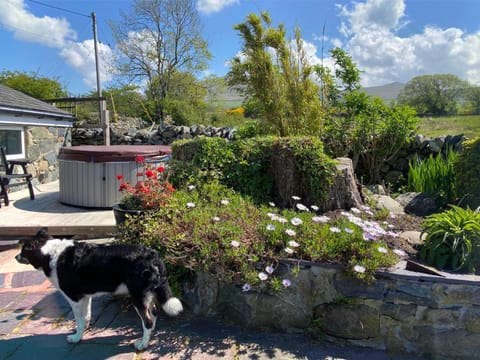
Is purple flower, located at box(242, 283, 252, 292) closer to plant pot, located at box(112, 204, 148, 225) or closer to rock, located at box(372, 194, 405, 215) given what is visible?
plant pot, located at box(112, 204, 148, 225)

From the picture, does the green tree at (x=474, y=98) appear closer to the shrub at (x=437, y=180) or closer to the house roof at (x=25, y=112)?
the shrub at (x=437, y=180)

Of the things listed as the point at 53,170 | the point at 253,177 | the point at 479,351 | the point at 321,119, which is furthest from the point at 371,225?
the point at 53,170

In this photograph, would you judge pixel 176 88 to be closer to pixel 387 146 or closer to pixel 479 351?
pixel 387 146

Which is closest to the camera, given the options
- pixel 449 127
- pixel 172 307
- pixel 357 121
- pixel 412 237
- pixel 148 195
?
pixel 172 307

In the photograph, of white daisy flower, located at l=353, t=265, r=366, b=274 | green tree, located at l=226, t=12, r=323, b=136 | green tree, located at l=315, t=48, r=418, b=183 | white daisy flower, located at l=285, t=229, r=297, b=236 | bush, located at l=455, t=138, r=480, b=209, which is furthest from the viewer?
green tree, located at l=315, t=48, r=418, b=183

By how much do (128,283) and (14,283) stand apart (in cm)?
192

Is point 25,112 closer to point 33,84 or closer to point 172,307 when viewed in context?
point 172,307

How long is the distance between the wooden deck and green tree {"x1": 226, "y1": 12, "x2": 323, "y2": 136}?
A: 2879mm

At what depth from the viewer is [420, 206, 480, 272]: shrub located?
2449 mm

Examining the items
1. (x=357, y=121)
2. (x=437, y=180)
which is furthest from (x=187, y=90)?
(x=437, y=180)

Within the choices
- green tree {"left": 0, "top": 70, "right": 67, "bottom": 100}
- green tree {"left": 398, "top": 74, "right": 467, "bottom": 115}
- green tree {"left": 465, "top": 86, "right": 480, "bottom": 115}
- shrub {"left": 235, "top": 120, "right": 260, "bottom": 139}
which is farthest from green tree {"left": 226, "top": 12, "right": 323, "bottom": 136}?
green tree {"left": 0, "top": 70, "right": 67, "bottom": 100}

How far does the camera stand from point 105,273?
7.49ft

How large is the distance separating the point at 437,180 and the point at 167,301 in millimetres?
3889

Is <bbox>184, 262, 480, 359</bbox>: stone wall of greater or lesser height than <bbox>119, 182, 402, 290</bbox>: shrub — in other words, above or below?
below
